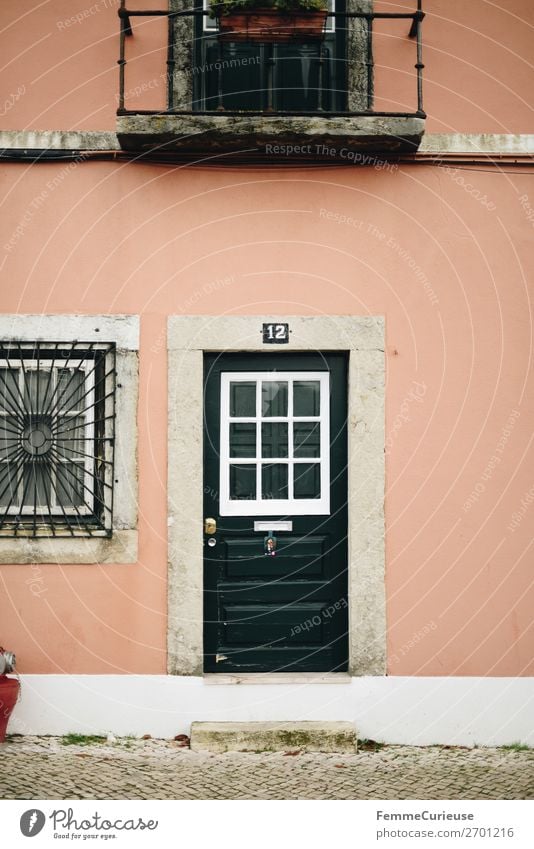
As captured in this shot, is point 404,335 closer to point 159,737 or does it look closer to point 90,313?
point 90,313

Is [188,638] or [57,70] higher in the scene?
[57,70]

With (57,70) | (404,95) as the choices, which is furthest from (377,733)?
(57,70)

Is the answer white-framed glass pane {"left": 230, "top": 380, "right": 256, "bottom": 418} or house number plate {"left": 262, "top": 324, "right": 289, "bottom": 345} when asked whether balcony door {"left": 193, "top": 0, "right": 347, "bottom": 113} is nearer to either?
house number plate {"left": 262, "top": 324, "right": 289, "bottom": 345}

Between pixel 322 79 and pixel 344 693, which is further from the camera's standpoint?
pixel 322 79

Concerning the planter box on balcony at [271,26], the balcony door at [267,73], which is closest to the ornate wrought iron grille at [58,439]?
the balcony door at [267,73]

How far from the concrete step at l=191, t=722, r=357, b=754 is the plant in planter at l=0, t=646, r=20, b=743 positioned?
116 centimetres

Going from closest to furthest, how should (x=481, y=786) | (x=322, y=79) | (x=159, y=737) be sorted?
(x=481, y=786) < (x=159, y=737) < (x=322, y=79)

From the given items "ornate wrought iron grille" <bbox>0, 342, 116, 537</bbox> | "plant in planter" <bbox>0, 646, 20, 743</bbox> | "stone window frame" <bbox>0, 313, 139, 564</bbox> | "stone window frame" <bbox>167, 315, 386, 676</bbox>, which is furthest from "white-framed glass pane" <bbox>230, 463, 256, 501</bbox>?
"plant in planter" <bbox>0, 646, 20, 743</bbox>

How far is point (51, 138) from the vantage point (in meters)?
5.64

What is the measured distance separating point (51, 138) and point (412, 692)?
443 centimetres

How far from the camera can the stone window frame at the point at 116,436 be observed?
220 inches

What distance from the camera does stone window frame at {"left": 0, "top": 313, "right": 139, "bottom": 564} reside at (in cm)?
558

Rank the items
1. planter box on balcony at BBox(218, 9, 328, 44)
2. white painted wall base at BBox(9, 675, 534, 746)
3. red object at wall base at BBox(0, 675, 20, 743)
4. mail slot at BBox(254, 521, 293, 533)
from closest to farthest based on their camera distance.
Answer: red object at wall base at BBox(0, 675, 20, 743) → planter box on balcony at BBox(218, 9, 328, 44) → white painted wall base at BBox(9, 675, 534, 746) → mail slot at BBox(254, 521, 293, 533)

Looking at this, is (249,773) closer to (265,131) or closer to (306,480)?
(306,480)
